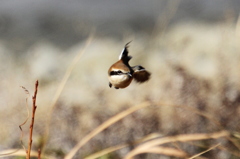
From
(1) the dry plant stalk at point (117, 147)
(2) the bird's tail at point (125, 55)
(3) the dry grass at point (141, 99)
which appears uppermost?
(2) the bird's tail at point (125, 55)

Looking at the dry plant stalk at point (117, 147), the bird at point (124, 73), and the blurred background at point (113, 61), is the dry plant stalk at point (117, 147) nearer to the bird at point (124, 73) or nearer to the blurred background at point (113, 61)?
the blurred background at point (113, 61)

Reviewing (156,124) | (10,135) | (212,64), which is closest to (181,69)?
(212,64)

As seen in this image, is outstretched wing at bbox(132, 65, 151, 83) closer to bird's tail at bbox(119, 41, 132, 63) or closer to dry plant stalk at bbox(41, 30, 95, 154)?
bird's tail at bbox(119, 41, 132, 63)

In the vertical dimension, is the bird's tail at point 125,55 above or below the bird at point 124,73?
above

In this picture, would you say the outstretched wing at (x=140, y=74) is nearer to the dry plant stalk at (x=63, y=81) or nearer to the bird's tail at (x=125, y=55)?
the bird's tail at (x=125, y=55)

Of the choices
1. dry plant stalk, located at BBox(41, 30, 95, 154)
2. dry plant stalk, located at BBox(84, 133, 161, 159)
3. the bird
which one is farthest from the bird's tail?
dry plant stalk, located at BBox(84, 133, 161, 159)

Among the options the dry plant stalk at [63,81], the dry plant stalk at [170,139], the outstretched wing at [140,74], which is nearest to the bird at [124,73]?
the outstretched wing at [140,74]

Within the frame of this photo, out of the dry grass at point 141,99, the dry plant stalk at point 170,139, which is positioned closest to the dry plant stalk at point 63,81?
the dry grass at point 141,99
